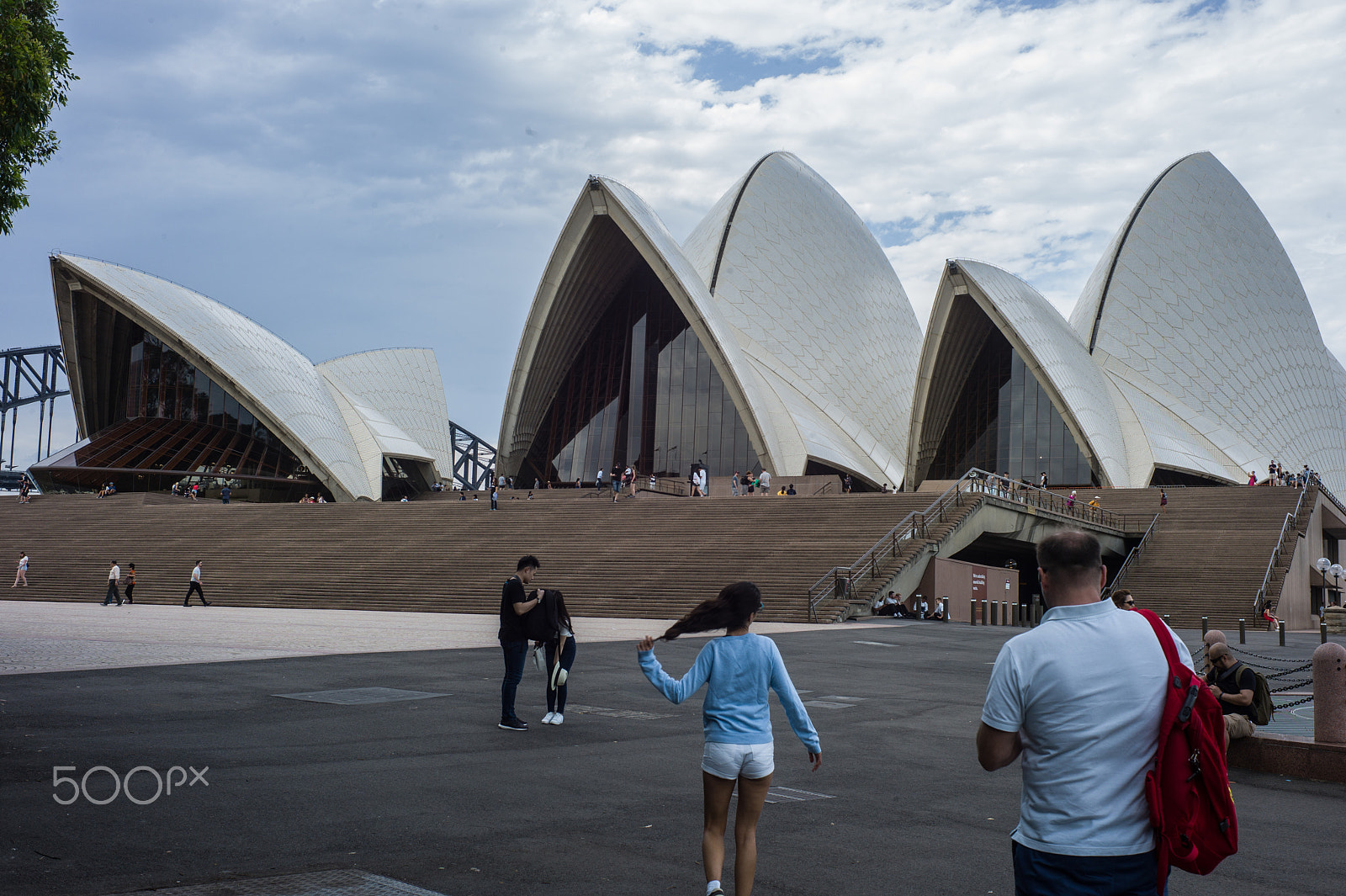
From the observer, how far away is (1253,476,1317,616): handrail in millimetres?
22812

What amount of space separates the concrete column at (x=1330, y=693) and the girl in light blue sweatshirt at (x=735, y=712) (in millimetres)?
4439

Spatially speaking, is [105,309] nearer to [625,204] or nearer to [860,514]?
[625,204]

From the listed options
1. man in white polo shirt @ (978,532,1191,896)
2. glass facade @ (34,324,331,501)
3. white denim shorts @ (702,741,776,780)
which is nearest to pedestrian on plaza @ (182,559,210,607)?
glass facade @ (34,324,331,501)

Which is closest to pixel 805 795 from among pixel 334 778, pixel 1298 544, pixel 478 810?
pixel 478 810

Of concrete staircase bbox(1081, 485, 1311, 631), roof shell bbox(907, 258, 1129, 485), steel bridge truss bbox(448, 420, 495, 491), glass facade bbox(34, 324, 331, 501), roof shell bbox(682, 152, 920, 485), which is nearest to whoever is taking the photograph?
concrete staircase bbox(1081, 485, 1311, 631)

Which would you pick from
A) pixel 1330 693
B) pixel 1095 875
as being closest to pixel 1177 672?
pixel 1095 875

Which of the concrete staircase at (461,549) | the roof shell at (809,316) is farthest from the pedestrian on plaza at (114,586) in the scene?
the roof shell at (809,316)

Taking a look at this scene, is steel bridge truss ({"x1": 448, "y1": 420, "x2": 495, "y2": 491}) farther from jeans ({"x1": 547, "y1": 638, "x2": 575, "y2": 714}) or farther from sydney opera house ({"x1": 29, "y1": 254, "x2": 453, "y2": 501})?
jeans ({"x1": 547, "y1": 638, "x2": 575, "y2": 714})

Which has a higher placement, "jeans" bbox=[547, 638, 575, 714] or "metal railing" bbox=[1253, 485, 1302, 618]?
"metal railing" bbox=[1253, 485, 1302, 618]

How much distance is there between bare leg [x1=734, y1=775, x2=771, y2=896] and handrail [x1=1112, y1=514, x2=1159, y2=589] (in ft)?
77.7

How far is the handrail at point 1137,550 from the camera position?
2612 centimetres

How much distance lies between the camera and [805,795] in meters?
6.06

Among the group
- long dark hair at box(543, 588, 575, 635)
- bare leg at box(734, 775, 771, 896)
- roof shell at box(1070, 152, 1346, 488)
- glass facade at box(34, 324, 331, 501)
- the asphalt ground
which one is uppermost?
roof shell at box(1070, 152, 1346, 488)

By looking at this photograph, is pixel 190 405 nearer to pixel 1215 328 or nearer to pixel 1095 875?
pixel 1215 328
